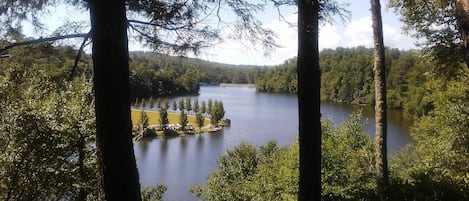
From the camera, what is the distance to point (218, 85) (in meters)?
169

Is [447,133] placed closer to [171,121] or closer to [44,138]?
[44,138]

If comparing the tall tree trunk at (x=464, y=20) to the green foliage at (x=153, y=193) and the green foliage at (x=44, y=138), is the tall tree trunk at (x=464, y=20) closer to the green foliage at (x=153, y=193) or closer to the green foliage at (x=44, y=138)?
the green foliage at (x=44, y=138)

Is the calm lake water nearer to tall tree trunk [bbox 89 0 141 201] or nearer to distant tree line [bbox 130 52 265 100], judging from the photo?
distant tree line [bbox 130 52 265 100]

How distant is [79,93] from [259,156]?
16.5 metres

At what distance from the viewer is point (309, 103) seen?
10.7 ft

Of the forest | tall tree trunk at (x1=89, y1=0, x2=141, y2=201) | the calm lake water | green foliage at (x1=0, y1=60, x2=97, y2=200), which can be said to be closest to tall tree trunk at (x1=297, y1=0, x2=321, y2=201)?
the forest

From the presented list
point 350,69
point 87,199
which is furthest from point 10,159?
point 350,69

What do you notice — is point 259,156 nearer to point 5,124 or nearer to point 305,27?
A: point 5,124

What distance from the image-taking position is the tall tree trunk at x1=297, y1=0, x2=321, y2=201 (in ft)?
10.7

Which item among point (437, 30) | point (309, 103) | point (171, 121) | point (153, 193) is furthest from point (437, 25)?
point (171, 121)

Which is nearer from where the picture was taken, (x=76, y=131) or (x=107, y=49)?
(x=107, y=49)

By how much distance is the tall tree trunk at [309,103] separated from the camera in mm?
3262

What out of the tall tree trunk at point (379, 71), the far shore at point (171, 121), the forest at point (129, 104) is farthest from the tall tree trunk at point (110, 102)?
the far shore at point (171, 121)

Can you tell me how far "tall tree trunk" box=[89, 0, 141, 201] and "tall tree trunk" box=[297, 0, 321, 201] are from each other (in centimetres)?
143
